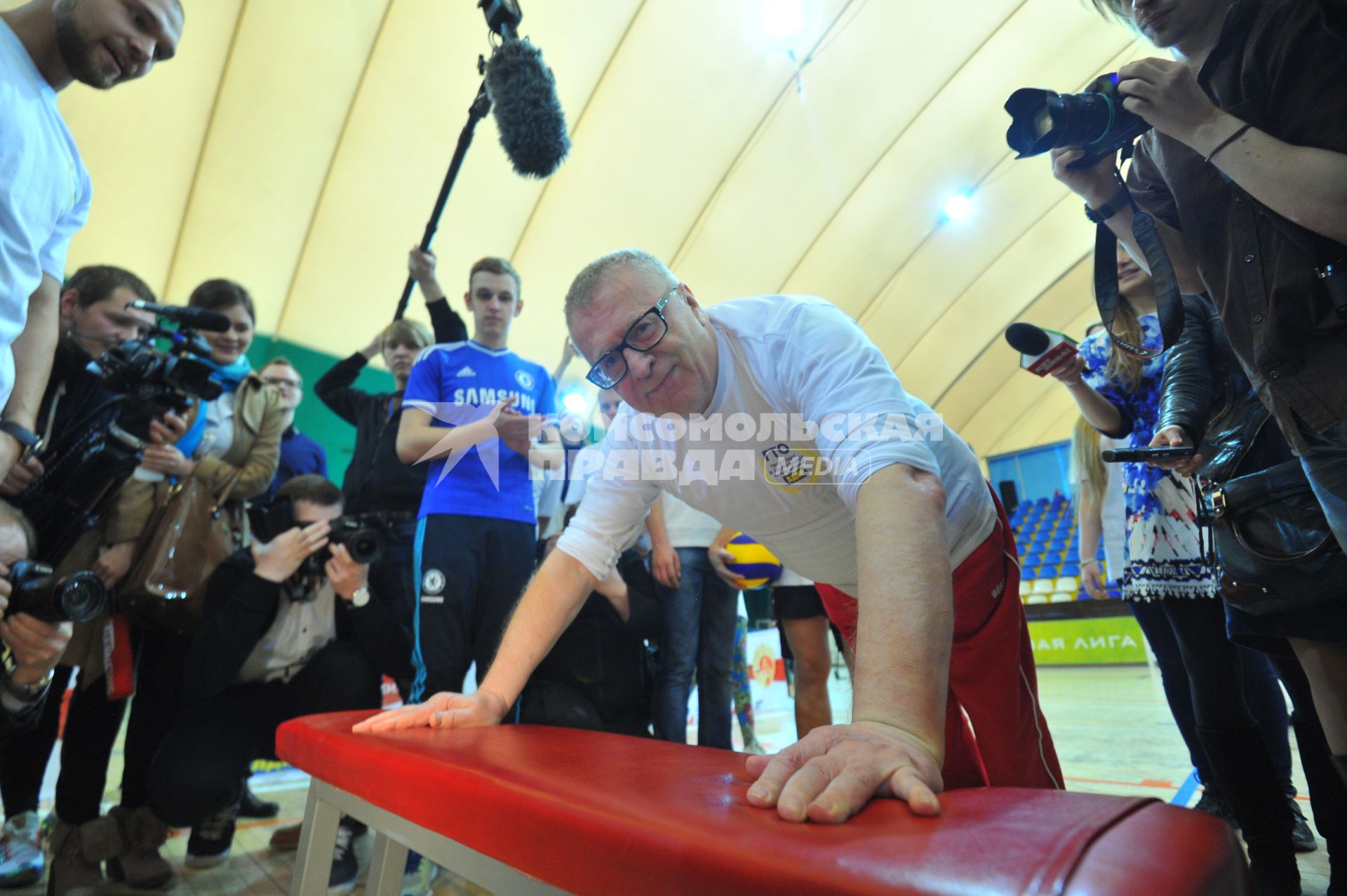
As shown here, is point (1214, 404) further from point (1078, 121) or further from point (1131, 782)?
point (1131, 782)

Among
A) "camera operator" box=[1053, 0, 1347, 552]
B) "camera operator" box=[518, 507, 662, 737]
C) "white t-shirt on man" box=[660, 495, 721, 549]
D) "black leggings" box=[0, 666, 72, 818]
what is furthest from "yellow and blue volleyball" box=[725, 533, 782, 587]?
"black leggings" box=[0, 666, 72, 818]

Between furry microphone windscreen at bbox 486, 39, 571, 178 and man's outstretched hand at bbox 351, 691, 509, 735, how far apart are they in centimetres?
174

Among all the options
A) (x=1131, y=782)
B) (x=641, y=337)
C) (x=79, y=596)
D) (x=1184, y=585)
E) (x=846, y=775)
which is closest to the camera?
(x=846, y=775)

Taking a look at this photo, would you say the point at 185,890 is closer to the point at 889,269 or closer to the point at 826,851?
the point at 826,851

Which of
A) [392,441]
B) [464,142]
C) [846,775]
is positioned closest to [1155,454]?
[846,775]

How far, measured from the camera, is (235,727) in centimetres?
187

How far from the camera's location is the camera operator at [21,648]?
1.36m

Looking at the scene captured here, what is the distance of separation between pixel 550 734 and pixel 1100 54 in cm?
1110

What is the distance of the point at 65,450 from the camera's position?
63.1 inches

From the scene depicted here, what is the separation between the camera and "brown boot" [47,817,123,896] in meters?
1.68

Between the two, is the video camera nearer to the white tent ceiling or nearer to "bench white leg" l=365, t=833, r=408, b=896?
"bench white leg" l=365, t=833, r=408, b=896

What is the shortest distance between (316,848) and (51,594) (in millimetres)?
757

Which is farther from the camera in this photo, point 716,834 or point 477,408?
point 477,408

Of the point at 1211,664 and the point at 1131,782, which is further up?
the point at 1211,664
